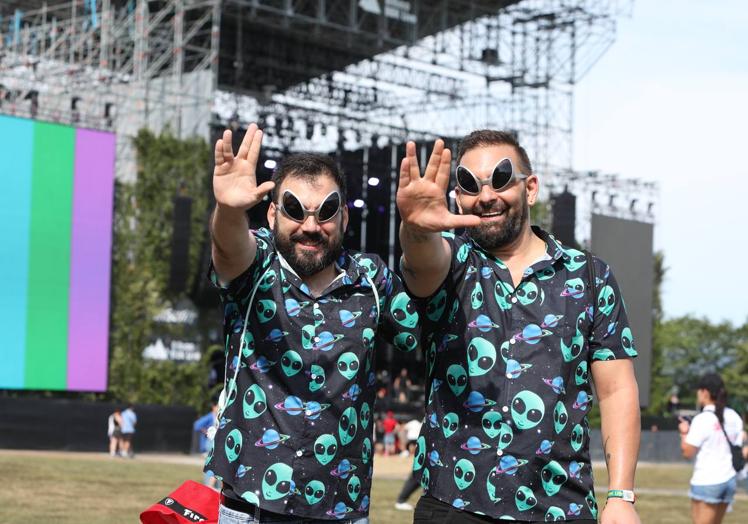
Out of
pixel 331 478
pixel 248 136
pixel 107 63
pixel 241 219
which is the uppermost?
pixel 107 63

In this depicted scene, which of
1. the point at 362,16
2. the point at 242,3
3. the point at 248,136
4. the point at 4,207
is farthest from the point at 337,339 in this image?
the point at 362,16

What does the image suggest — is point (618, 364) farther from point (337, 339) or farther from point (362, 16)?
point (362, 16)

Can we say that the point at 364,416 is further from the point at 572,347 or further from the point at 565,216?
the point at 565,216

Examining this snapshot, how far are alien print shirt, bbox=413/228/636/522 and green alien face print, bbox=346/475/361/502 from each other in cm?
23

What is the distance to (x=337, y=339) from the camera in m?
4.56

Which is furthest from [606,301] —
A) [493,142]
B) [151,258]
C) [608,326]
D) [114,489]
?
[151,258]

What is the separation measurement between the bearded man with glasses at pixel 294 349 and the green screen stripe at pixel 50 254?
1032 inches

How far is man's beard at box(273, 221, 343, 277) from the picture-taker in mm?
4586

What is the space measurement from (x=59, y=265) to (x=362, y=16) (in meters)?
15.0

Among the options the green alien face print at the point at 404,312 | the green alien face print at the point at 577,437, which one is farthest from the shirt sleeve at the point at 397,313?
the green alien face print at the point at 577,437

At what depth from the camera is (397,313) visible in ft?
15.6

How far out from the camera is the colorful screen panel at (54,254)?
2980cm

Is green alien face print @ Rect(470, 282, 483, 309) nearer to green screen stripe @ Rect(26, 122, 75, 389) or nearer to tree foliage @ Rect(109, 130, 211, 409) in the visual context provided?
green screen stripe @ Rect(26, 122, 75, 389)

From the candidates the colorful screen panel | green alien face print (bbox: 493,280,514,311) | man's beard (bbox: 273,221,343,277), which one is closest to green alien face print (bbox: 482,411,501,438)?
green alien face print (bbox: 493,280,514,311)
